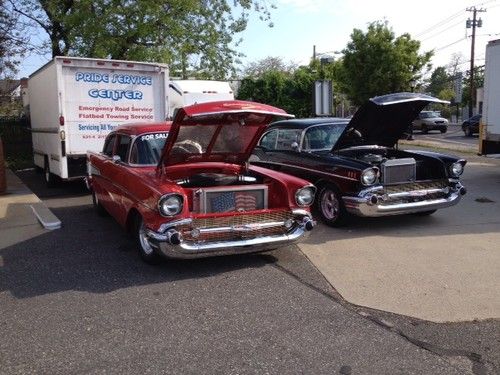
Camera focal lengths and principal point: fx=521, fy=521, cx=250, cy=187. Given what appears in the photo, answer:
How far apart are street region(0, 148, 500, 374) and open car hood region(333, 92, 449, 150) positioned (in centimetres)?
160

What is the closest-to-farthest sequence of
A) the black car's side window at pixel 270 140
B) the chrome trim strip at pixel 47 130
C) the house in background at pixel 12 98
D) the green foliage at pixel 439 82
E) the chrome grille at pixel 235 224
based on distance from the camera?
the chrome grille at pixel 235 224 < the black car's side window at pixel 270 140 < the chrome trim strip at pixel 47 130 < the house in background at pixel 12 98 < the green foliage at pixel 439 82

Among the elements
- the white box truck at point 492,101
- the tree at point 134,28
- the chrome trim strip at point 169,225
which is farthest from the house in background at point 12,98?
the chrome trim strip at point 169,225

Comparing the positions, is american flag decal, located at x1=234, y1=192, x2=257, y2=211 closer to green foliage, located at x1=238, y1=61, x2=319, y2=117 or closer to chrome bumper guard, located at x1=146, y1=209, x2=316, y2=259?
chrome bumper guard, located at x1=146, y1=209, x2=316, y2=259

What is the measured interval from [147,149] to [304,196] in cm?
212

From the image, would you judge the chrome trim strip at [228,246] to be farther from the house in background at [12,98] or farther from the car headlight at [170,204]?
the house in background at [12,98]

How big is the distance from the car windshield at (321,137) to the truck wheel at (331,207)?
0.87 meters

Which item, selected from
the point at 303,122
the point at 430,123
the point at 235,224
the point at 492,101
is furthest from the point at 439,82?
the point at 235,224

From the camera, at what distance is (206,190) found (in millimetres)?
5414

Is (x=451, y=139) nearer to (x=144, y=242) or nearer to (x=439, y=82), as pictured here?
(x=144, y=242)

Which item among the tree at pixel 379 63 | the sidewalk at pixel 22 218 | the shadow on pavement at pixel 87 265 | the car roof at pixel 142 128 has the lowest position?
the shadow on pavement at pixel 87 265

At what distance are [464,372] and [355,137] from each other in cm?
493

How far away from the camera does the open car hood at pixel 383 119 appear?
294 inches

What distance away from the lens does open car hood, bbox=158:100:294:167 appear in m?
5.29

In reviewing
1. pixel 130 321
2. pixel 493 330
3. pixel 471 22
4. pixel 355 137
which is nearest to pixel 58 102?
pixel 355 137
